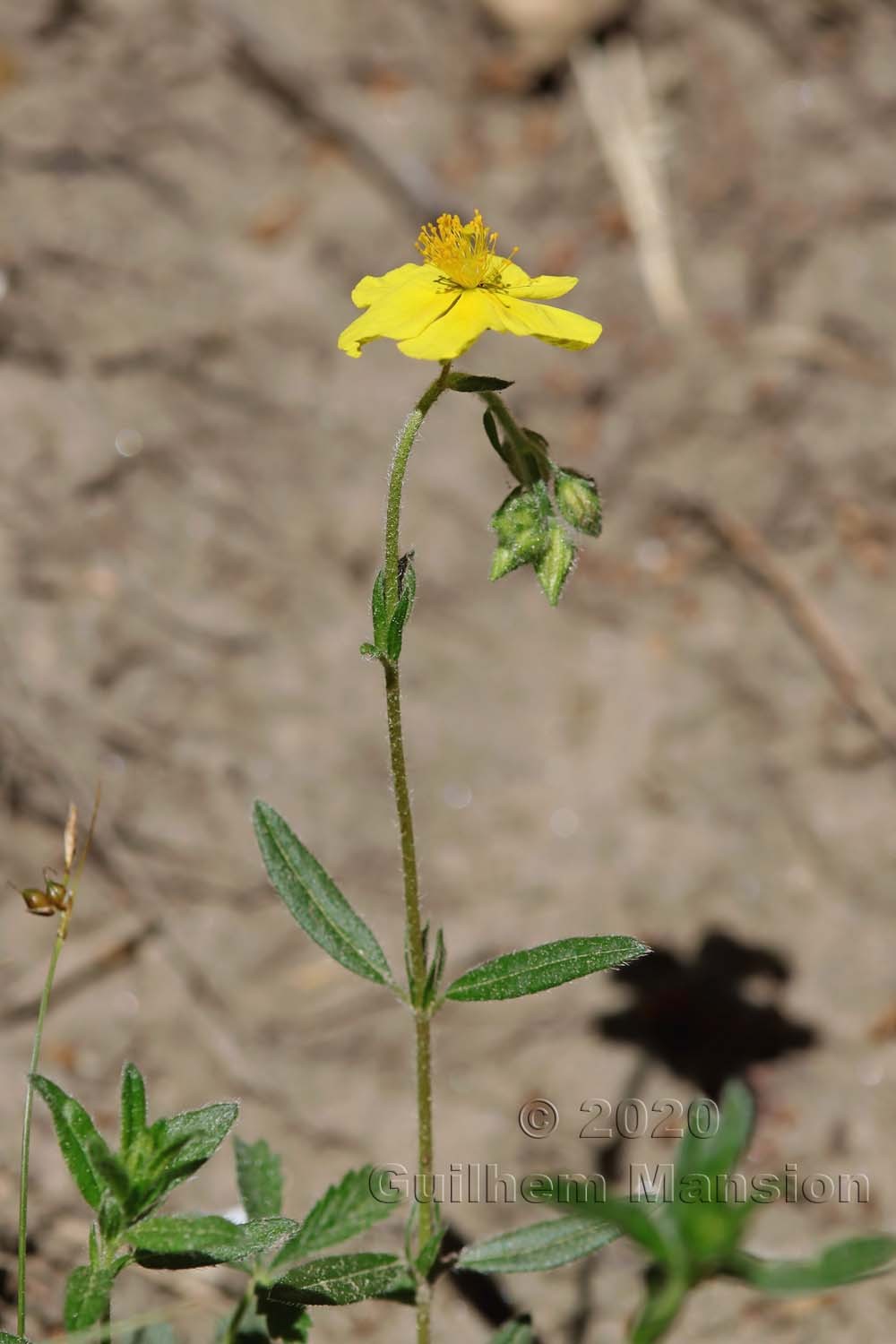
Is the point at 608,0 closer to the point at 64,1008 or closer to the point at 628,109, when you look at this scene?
A: the point at 628,109

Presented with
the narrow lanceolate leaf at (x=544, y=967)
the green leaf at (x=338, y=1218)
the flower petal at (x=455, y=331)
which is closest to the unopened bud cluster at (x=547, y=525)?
the flower petal at (x=455, y=331)

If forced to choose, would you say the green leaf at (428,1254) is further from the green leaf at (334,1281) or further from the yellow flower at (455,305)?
the yellow flower at (455,305)

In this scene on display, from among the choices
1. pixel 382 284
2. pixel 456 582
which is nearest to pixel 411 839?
pixel 382 284

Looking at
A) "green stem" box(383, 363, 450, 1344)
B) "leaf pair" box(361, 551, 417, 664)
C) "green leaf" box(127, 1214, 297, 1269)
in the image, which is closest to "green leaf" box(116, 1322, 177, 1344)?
"green leaf" box(127, 1214, 297, 1269)

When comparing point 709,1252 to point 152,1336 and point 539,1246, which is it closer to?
point 539,1246

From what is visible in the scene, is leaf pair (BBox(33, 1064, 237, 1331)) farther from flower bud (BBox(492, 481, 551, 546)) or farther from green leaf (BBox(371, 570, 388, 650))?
flower bud (BBox(492, 481, 551, 546))

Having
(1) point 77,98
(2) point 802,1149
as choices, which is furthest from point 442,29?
(2) point 802,1149
